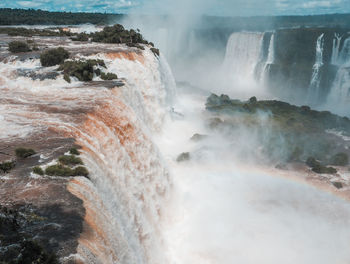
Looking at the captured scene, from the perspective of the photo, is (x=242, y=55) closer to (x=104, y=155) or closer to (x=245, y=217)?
(x=245, y=217)

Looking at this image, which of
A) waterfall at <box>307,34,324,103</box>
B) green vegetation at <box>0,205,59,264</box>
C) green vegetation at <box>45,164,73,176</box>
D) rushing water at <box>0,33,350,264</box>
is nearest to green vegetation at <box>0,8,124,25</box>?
waterfall at <box>307,34,324,103</box>

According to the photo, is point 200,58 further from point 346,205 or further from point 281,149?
point 346,205

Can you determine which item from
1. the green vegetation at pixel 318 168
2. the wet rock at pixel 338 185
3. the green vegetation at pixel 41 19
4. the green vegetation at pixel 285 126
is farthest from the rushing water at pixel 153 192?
the green vegetation at pixel 41 19

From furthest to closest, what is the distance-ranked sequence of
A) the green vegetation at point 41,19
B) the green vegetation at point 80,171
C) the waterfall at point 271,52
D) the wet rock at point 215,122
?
the green vegetation at point 41,19 < the waterfall at point 271,52 < the wet rock at point 215,122 < the green vegetation at point 80,171

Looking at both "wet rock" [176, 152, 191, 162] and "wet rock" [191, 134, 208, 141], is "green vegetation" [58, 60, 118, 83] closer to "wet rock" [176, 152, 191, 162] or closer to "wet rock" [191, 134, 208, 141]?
"wet rock" [176, 152, 191, 162]

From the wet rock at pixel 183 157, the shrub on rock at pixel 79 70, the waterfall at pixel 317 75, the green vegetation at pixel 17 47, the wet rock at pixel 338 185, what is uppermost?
the green vegetation at pixel 17 47

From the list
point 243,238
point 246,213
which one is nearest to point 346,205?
point 246,213

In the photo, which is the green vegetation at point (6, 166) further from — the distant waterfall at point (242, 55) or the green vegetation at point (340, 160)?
the distant waterfall at point (242, 55)
